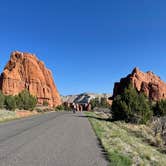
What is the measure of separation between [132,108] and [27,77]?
96988 mm

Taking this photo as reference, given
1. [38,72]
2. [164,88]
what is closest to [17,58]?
[38,72]

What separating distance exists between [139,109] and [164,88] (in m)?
82.3

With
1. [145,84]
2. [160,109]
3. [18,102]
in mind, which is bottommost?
[160,109]

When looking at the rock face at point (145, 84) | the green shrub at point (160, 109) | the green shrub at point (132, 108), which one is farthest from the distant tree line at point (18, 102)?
the rock face at point (145, 84)

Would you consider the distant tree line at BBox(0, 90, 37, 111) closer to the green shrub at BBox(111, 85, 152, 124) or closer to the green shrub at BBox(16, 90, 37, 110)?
the green shrub at BBox(16, 90, 37, 110)

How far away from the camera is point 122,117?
31219 millimetres

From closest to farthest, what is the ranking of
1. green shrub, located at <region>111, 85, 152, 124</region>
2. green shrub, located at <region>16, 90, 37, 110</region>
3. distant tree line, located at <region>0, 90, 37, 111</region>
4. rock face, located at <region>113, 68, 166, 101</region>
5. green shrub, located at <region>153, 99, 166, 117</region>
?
green shrub, located at <region>111, 85, 152, 124</region>, green shrub, located at <region>153, 99, 166, 117</region>, distant tree line, located at <region>0, 90, 37, 111</region>, green shrub, located at <region>16, 90, 37, 110</region>, rock face, located at <region>113, 68, 166, 101</region>

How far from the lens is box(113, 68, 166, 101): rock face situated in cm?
10069

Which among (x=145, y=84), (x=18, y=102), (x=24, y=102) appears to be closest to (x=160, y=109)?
(x=24, y=102)

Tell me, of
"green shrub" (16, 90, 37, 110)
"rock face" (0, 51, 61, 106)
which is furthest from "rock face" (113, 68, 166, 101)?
"green shrub" (16, 90, 37, 110)

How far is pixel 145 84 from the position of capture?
103 meters

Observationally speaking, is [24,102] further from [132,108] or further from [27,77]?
[27,77]

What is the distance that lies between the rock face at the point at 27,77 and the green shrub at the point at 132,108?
85441 mm

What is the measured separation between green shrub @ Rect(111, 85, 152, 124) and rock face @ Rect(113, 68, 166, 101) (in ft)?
218
